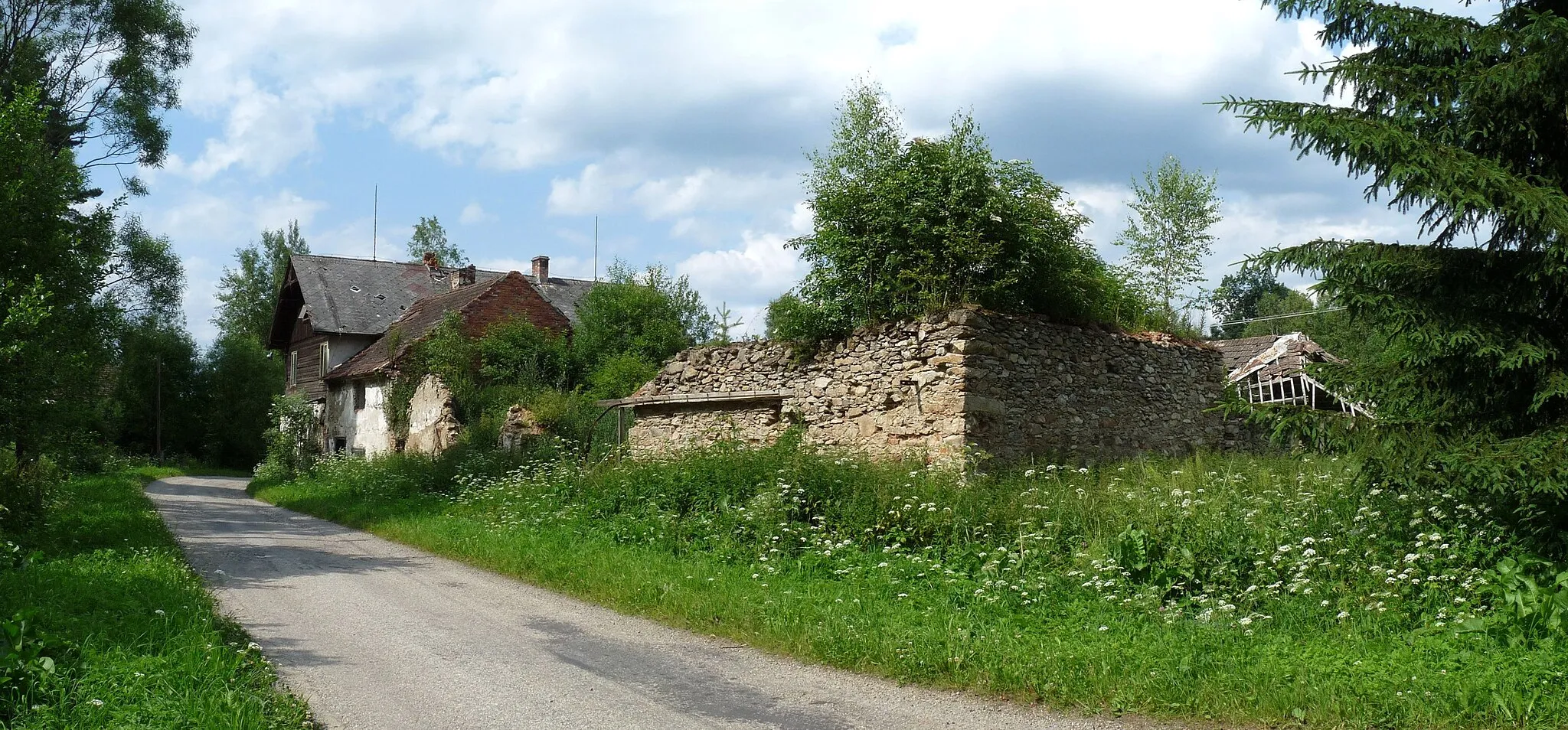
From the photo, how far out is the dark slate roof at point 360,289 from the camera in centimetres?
4244

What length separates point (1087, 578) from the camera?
355 inches

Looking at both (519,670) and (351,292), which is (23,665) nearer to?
(519,670)

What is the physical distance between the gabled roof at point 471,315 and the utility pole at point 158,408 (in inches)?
894

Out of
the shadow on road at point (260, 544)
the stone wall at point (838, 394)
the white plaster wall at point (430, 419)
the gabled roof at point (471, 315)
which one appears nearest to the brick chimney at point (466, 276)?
the gabled roof at point (471, 315)

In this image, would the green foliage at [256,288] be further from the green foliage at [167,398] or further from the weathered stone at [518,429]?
the weathered stone at [518,429]

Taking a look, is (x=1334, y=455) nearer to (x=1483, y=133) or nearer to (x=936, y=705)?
(x=1483, y=133)

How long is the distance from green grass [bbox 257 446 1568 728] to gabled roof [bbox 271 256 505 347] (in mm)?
30849

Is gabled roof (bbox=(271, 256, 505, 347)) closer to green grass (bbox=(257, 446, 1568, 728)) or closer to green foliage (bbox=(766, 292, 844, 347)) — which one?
green foliage (bbox=(766, 292, 844, 347))

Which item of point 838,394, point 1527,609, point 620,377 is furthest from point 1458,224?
point 620,377

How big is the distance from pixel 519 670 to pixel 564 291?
1528 inches

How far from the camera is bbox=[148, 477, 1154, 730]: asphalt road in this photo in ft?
20.7

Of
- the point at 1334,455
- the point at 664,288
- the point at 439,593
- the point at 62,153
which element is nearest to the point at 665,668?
the point at 439,593

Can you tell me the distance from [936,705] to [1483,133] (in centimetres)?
595

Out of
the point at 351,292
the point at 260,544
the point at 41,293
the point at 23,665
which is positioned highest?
the point at 351,292
